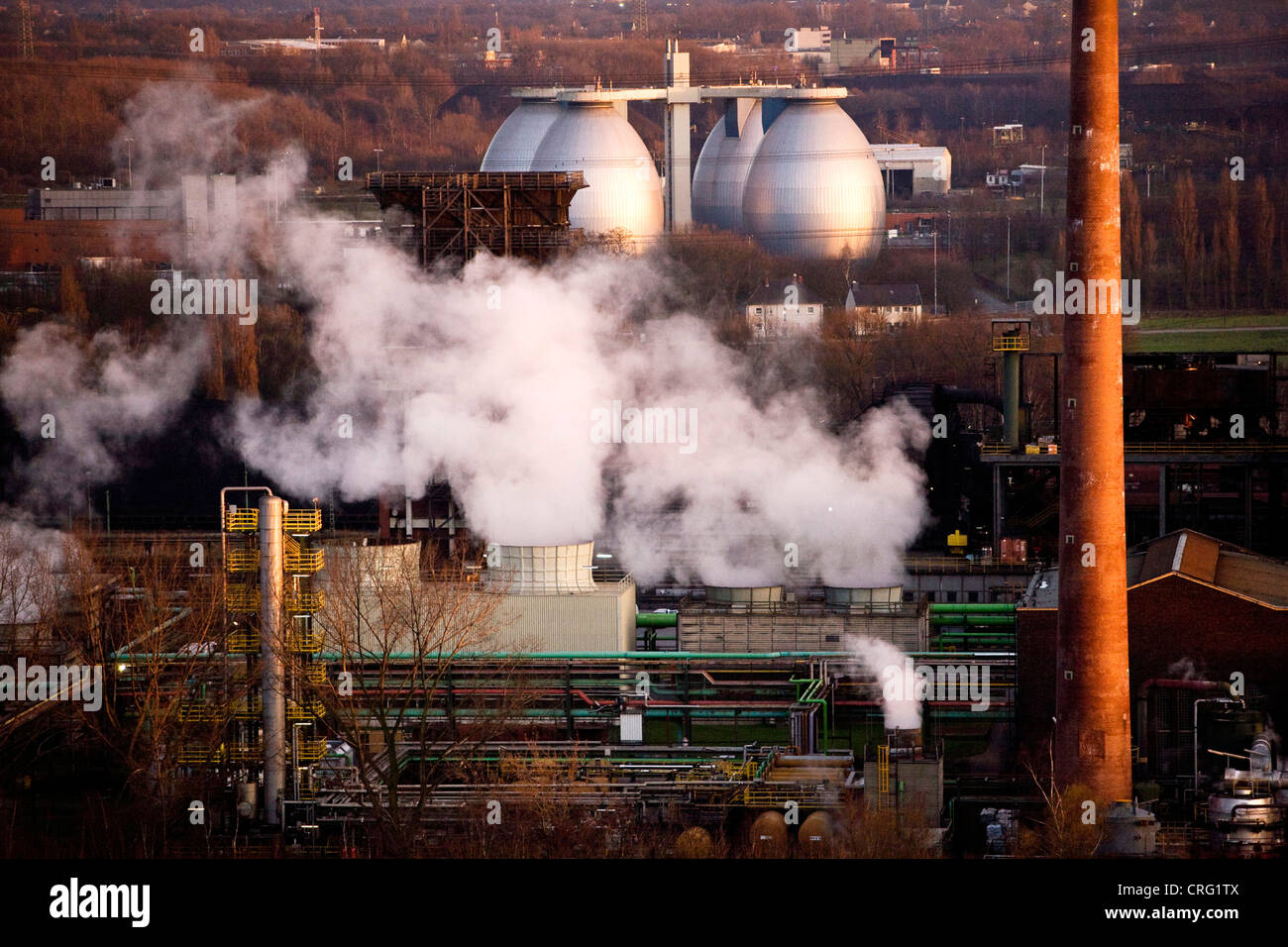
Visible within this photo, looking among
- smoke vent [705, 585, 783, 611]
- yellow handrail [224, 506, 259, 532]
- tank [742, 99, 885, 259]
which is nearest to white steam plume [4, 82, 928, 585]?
smoke vent [705, 585, 783, 611]

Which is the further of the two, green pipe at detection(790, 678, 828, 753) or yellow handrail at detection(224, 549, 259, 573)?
green pipe at detection(790, 678, 828, 753)

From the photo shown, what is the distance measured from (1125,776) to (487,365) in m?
Answer: 15.2

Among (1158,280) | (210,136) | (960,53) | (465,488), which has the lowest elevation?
(465,488)

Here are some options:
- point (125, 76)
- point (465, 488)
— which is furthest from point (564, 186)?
point (125, 76)

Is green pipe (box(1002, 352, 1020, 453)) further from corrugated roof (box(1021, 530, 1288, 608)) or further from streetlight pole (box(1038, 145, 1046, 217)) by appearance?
streetlight pole (box(1038, 145, 1046, 217))

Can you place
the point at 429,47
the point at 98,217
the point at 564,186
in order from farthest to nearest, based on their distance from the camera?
1. the point at 429,47
2. the point at 98,217
3. the point at 564,186

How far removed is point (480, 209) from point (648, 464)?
5.60 m

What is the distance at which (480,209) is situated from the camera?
34344mm

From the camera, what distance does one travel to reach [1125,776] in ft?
72.2

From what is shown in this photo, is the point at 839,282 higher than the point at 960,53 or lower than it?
lower

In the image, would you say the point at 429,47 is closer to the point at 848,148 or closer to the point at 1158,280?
the point at 848,148

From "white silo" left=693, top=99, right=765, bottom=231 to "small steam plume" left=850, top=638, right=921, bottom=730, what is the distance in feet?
110

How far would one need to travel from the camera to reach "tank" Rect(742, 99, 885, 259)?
2240 inches

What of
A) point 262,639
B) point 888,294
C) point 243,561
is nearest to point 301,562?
point 243,561
